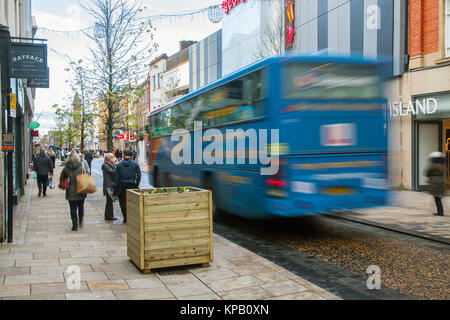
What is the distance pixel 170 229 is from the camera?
5.86 meters

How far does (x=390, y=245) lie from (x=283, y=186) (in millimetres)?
2193

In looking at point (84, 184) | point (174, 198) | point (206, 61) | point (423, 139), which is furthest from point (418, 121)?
point (206, 61)

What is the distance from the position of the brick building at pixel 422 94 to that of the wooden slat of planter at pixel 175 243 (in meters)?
11.4

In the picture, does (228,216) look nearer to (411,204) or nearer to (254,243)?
(254,243)

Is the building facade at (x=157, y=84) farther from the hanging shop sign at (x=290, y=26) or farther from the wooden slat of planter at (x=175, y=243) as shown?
the wooden slat of planter at (x=175, y=243)

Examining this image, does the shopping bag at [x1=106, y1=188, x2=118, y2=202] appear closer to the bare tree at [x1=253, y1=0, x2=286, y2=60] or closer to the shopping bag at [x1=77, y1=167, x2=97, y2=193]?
the shopping bag at [x1=77, y1=167, x2=97, y2=193]

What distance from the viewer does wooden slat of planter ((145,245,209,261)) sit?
579 cm

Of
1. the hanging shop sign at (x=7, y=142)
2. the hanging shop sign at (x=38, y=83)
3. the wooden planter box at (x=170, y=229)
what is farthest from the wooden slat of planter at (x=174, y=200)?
the hanging shop sign at (x=38, y=83)

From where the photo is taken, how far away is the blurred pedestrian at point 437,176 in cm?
1086

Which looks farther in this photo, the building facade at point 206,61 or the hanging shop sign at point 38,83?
the building facade at point 206,61

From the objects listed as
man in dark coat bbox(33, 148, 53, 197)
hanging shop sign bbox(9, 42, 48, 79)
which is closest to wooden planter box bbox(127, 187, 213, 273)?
hanging shop sign bbox(9, 42, 48, 79)

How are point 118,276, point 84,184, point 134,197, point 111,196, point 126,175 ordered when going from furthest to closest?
point 111,196
point 126,175
point 84,184
point 134,197
point 118,276

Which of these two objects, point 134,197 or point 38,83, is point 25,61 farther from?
point 38,83

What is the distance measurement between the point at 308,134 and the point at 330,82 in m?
1.10
